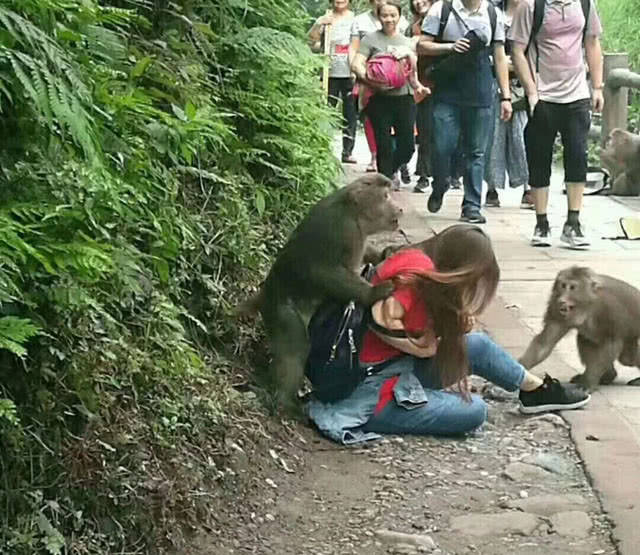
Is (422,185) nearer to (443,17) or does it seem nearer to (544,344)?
(443,17)

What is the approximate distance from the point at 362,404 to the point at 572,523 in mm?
1322

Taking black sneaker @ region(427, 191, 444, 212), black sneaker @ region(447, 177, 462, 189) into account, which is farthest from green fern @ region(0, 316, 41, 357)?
black sneaker @ region(447, 177, 462, 189)

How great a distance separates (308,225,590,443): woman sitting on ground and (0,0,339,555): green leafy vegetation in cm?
60

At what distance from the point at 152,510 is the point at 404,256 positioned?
2.14 meters

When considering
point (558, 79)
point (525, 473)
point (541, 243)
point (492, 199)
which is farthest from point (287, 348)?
point (492, 199)

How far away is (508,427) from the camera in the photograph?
20.7ft

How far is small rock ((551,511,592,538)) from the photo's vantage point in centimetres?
494

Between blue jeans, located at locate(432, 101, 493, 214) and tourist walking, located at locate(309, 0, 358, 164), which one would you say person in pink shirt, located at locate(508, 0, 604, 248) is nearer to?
blue jeans, located at locate(432, 101, 493, 214)

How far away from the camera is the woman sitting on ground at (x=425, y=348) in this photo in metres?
5.75

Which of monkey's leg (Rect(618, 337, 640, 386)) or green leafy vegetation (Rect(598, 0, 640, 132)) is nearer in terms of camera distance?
monkey's leg (Rect(618, 337, 640, 386))

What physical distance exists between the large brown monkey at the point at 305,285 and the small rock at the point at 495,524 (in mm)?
1216

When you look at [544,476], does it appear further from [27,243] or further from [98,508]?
[27,243]

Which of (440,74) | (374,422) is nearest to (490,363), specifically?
(374,422)

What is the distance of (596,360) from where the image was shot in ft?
22.5
